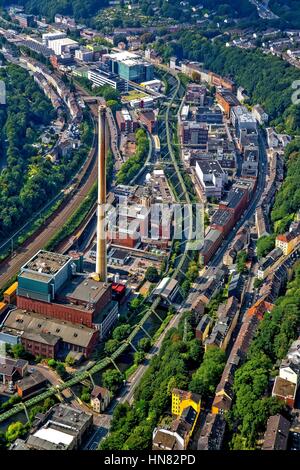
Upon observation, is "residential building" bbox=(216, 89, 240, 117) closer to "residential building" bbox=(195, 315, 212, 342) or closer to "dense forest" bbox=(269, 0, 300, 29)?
"dense forest" bbox=(269, 0, 300, 29)

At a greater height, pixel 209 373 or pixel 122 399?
pixel 209 373

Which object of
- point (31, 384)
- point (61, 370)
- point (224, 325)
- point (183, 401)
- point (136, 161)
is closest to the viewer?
point (183, 401)

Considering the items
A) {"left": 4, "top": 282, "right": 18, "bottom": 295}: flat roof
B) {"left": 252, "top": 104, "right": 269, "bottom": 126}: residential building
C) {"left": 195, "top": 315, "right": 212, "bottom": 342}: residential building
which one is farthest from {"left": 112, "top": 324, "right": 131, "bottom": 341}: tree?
{"left": 252, "top": 104, "right": 269, "bottom": 126}: residential building

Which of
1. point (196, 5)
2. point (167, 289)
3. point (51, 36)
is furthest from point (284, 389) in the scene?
point (196, 5)

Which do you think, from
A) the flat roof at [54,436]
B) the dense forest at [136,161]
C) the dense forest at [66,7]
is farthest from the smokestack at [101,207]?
the dense forest at [66,7]

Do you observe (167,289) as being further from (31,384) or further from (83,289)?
(31,384)

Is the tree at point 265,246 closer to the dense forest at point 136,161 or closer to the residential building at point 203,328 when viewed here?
the residential building at point 203,328

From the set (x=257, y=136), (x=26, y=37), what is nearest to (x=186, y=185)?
(x=257, y=136)

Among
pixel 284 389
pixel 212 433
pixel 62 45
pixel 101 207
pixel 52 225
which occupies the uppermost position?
pixel 101 207
